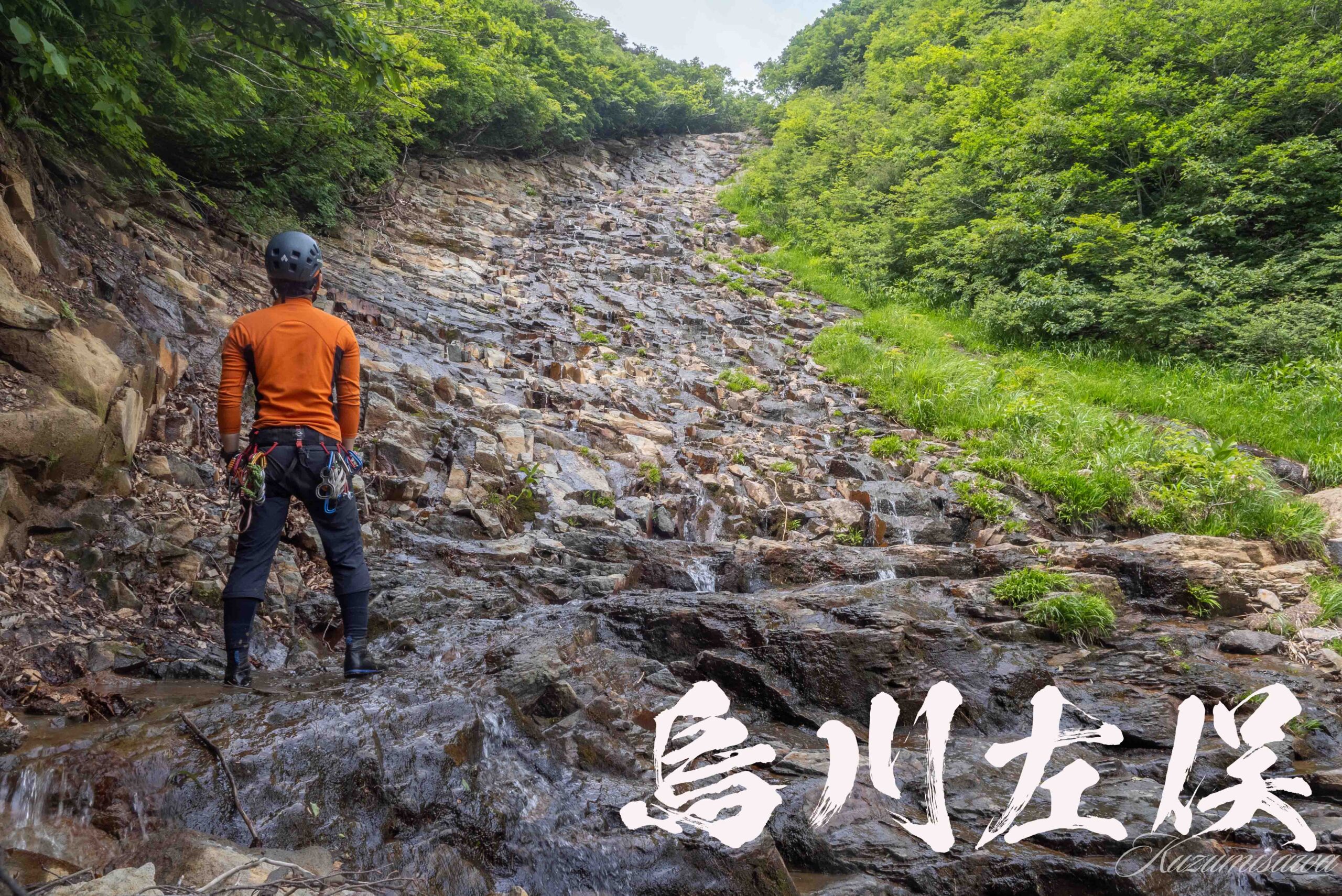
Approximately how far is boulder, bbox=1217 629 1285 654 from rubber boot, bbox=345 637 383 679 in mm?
5565

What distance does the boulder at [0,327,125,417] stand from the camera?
4.12 meters

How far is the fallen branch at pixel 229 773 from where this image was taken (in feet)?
7.92

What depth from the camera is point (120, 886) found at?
1.82 m

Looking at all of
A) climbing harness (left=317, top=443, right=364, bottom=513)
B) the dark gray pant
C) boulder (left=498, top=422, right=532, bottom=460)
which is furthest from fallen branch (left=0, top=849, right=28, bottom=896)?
boulder (left=498, top=422, right=532, bottom=460)

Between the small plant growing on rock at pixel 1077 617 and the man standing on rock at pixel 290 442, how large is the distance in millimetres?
4542

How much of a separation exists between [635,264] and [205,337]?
1215 centimetres

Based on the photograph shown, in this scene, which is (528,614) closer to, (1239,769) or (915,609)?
(915,609)

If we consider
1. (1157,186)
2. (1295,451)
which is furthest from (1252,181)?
(1295,451)

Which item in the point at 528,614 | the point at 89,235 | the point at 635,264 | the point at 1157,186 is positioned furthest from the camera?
the point at 635,264

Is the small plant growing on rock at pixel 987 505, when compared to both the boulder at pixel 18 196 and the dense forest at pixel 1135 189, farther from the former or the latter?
the boulder at pixel 18 196

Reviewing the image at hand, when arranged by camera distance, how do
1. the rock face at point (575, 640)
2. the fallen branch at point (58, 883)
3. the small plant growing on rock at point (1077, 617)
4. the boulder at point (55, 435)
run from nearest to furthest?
the fallen branch at point (58, 883) < the rock face at point (575, 640) < the boulder at point (55, 435) < the small plant growing on rock at point (1077, 617)

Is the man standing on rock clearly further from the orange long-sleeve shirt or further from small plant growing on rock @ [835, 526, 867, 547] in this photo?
small plant growing on rock @ [835, 526, 867, 547]

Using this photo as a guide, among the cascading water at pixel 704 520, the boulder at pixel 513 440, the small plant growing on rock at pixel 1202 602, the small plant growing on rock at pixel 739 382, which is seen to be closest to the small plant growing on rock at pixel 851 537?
the cascading water at pixel 704 520

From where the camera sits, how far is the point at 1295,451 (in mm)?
8070
